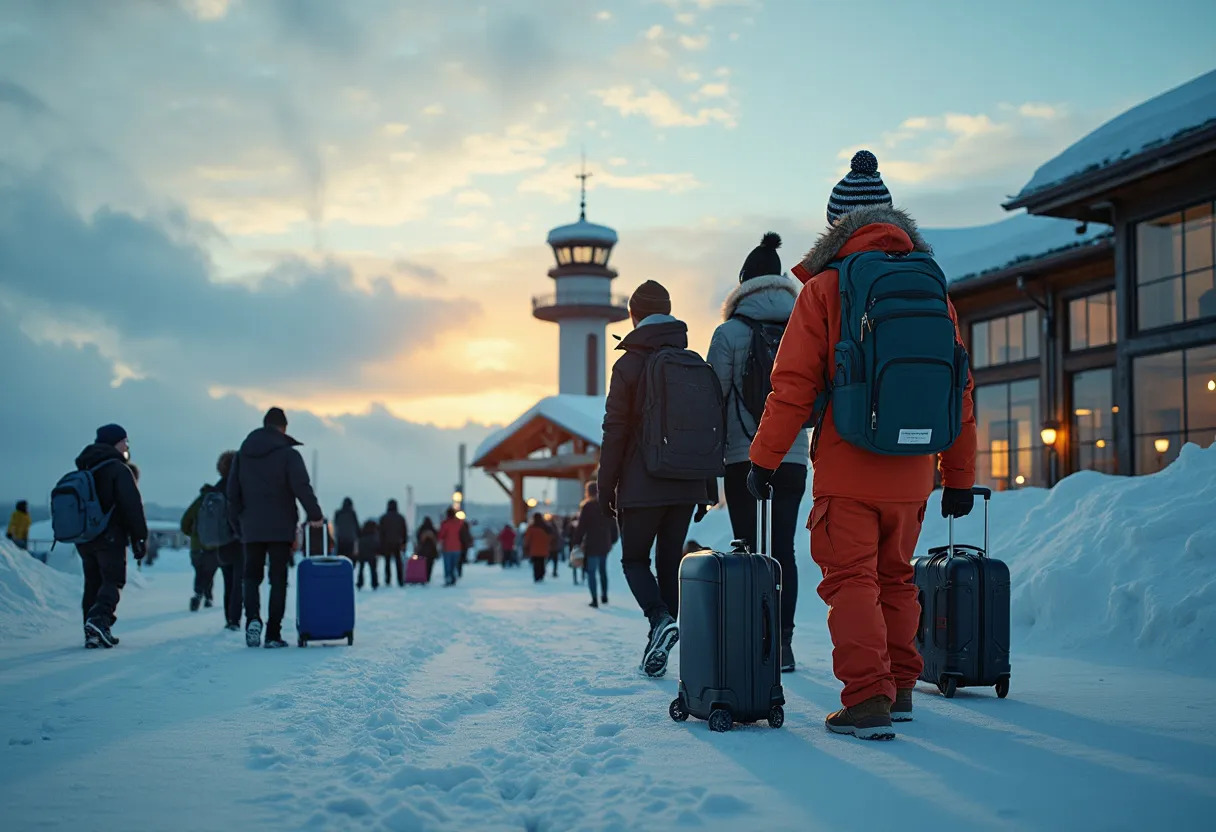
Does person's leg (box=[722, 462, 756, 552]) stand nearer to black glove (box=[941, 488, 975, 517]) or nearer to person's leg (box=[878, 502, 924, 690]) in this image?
black glove (box=[941, 488, 975, 517])

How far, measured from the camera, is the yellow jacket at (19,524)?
24422mm

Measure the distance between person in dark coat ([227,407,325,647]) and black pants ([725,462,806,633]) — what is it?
13.2 feet

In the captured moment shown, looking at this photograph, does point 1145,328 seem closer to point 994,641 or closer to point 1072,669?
point 1072,669

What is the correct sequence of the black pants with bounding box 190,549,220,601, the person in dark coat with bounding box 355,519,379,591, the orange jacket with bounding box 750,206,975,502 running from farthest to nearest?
the person in dark coat with bounding box 355,519,379,591
the black pants with bounding box 190,549,220,601
the orange jacket with bounding box 750,206,975,502

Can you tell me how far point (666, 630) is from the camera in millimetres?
6215

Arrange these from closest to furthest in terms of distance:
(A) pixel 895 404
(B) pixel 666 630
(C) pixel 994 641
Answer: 1. (A) pixel 895 404
2. (C) pixel 994 641
3. (B) pixel 666 630

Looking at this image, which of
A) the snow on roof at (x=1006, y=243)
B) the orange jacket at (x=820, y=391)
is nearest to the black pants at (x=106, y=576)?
the orange jacket at (x=820, y=391)

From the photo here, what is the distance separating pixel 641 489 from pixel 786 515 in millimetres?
803

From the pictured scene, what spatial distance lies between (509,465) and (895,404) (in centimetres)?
4130

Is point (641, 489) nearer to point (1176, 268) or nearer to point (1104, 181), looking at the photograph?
point (1104, 181)

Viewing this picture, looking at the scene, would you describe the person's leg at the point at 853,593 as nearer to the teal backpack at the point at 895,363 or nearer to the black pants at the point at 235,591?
the teal backpack at the point at 895,363

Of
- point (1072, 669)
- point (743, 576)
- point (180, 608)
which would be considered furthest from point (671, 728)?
point (180, 608)

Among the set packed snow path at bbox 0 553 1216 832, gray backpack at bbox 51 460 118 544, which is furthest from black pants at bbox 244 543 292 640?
packed snow path at bbox 0 553 1216 832

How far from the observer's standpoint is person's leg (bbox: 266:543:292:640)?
29.9ft
